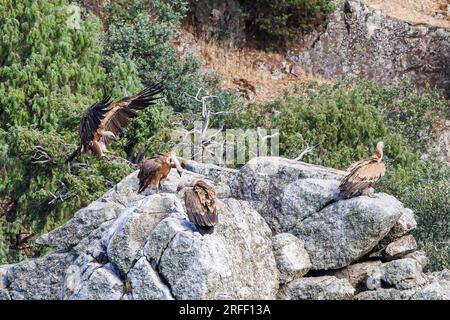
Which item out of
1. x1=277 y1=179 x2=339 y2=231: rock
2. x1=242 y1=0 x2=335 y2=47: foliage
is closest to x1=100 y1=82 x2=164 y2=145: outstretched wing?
x1=277 y1=179 x2=339 y2=231: rock

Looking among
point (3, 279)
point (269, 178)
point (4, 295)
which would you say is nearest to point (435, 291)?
point (269, 178)

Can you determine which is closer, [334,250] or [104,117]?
[334,250]

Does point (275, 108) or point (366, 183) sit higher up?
point (366, 183)

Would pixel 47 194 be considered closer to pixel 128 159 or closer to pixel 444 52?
pixel 128 159

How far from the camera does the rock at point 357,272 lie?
72.8ft

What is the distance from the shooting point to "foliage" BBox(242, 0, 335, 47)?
52969 mm

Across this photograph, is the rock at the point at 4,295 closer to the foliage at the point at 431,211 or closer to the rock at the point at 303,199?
the rock at the point at 303,199

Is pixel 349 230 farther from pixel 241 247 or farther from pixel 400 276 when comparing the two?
pixel 241 247

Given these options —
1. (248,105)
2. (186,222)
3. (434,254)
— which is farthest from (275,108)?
(186,222)

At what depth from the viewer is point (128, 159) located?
3628 cm

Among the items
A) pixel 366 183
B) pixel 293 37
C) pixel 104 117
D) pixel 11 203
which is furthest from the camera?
pixel 293 37

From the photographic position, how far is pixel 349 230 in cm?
2217

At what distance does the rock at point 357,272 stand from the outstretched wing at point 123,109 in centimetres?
496

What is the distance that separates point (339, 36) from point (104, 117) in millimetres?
30704
